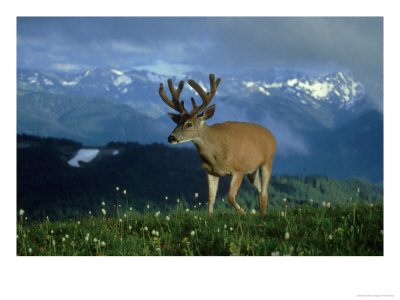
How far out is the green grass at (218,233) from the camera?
148 inches

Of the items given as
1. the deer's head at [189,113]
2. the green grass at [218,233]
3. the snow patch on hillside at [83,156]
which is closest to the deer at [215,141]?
the deer's head at [189,113]

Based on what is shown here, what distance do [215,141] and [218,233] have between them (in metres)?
1.38

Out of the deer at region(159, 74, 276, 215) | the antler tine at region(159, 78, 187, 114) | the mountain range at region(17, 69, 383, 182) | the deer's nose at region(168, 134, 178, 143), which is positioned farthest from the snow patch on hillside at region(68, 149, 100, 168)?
the deer's nose at region(168, 134, 178, 143)

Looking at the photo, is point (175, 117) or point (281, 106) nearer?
point (175, 117)

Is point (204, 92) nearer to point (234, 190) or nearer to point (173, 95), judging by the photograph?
point (173, 95)

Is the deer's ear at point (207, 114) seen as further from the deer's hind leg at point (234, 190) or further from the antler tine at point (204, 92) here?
the deer's hind leg at point (234, 190)

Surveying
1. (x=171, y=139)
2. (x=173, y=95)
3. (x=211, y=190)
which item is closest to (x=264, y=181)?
(x=211, y=190)

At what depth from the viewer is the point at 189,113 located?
4.91m
